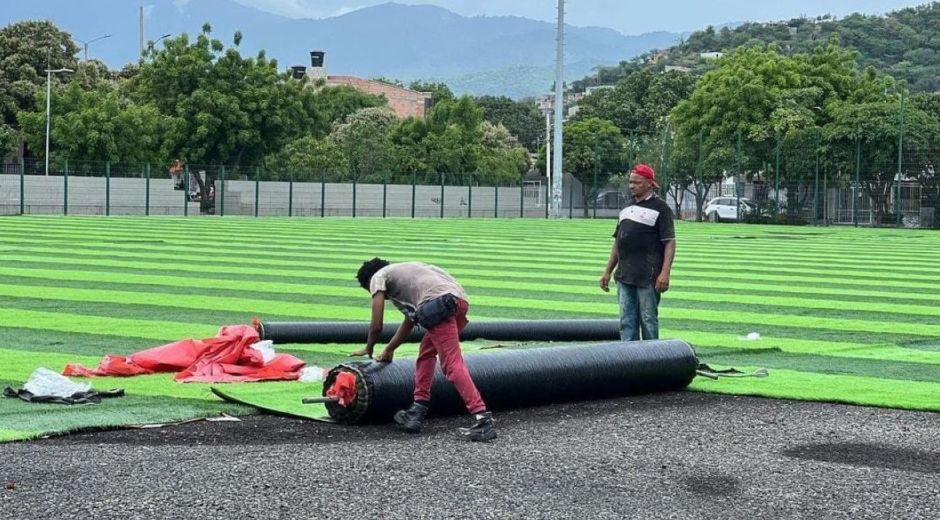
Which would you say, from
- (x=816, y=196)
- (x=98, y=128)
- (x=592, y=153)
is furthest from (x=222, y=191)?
(x=592, y=153)

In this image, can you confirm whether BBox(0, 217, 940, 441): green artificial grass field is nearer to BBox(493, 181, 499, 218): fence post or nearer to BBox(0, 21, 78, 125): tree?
BBox(493, 181, 499, 218): fence post

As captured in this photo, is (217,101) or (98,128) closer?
(98,128)

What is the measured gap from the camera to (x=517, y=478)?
7.77 m

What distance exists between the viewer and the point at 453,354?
912 cm

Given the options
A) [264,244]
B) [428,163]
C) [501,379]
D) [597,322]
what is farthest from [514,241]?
[428,163]

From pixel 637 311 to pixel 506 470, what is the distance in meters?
4.66

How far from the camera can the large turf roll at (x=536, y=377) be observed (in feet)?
30.7

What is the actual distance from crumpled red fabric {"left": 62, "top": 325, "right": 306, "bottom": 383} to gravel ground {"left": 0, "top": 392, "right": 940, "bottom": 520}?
6.46 feet

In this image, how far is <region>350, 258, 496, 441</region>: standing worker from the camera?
8.93m

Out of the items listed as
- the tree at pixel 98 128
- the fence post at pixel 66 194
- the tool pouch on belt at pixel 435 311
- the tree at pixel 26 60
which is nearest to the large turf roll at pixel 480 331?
the tool pouch on belt at pixel 435 311

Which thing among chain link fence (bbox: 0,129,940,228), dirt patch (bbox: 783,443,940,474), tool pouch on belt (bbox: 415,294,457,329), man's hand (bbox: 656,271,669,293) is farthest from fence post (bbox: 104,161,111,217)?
dirt patch (bbox: 783,443,940,474)

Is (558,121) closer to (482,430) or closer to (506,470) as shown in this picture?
(482,430)

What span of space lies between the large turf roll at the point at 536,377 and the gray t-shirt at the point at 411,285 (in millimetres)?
605

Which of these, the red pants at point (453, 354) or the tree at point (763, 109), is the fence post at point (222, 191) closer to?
the tree at point (763, 109)
